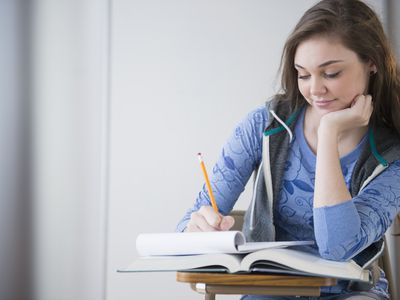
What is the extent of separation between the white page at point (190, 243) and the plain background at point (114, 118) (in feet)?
5.82

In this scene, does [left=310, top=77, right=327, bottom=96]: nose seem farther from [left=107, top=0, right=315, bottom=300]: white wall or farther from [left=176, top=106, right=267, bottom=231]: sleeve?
[left=107, top=0, right=315, bottom=300]: white wall

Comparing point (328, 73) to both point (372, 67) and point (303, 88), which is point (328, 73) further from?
point (372, 67)

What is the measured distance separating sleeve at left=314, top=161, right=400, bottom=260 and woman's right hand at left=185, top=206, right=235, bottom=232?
0.62 ft

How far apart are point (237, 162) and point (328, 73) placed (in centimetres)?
32

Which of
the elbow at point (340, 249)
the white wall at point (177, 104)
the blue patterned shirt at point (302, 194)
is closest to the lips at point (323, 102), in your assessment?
the blue patterned shirt at point (302, 194)

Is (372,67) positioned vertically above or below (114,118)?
above

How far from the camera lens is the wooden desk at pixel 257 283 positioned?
1110 mm

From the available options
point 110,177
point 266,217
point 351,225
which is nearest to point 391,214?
point 351,225

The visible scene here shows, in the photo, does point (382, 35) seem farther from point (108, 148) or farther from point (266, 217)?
point (108, 148)

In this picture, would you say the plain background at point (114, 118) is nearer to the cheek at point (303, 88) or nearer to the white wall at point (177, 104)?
the white wall at point (177, 104)

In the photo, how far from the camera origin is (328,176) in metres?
1.37

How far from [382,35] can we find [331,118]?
0.27m

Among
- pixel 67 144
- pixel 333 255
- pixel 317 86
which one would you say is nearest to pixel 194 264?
pixel 333 255

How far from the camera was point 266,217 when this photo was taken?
5.07 ft
